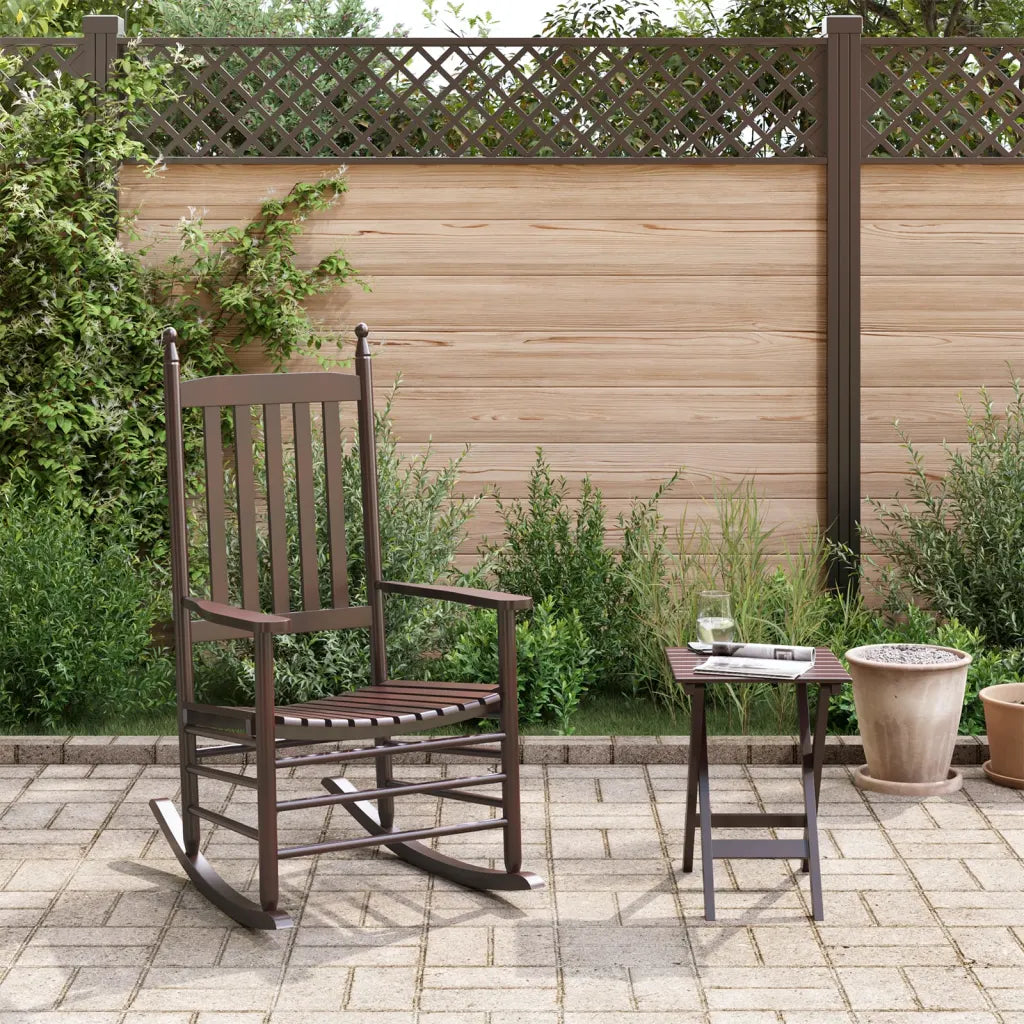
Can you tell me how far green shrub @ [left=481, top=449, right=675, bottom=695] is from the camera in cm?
436

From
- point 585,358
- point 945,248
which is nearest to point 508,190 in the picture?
point 585,358

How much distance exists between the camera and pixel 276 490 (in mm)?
3379

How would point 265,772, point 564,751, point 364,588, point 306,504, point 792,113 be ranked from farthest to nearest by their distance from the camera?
point 792,113 → point 364,588 → point 564,751 → point 306,504 → point 265,772

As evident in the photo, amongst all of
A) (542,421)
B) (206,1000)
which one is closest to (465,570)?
(542,421)

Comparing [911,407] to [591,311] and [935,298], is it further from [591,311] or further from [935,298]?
[591,311]

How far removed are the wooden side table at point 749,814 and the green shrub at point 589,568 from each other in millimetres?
1249

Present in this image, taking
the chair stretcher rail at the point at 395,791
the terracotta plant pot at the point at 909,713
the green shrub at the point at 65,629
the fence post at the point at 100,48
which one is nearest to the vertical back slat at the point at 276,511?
the chair stretcher rail at the point at 395,791

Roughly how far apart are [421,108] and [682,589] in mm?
1962

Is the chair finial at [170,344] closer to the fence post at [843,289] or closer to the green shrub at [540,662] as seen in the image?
the green shrub at [540,662]

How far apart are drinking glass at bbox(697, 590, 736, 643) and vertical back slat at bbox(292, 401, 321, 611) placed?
94 centimetres

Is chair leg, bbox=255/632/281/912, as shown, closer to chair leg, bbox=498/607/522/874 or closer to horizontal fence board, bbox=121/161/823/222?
chair leg, bbox=498/607/522/874

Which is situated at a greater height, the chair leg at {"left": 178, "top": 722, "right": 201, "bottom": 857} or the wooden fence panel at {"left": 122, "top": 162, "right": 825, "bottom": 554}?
the wooden fence panel at {"left": 122, "top": 162, "right": 825, "bottom": 554}

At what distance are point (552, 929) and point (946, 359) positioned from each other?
278 centimetres

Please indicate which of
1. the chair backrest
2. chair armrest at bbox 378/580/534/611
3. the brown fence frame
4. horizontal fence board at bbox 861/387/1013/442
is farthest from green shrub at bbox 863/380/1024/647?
the chair backrest
